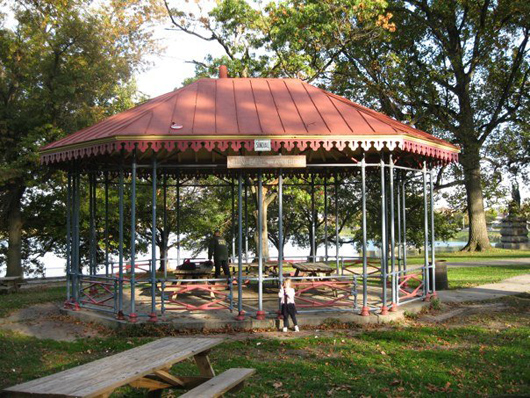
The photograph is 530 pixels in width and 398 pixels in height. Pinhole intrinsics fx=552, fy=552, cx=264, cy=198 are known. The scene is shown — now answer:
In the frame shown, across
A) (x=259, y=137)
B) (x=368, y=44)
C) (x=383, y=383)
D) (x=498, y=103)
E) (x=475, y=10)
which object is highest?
(x=475, y=10)

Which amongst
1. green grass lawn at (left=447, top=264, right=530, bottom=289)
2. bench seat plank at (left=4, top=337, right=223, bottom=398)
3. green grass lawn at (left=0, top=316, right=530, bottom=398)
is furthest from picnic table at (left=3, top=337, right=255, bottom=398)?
green grass lawn at (left=447, top=264, right=530, bottom=289)

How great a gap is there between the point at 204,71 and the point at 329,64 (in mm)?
6678

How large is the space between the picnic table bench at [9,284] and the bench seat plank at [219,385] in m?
16.5

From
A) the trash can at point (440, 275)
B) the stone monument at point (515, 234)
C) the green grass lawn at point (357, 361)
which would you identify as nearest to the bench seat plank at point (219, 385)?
the green grass lawn at point (357, 361)

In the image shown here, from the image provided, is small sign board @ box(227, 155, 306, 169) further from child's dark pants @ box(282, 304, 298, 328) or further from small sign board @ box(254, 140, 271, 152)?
child's dark pants @ box(282, 304, 298, 328)

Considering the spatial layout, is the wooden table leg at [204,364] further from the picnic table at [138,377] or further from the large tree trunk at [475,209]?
the large tree trunk at [475,209]

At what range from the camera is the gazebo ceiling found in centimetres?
1089

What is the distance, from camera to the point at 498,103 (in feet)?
106

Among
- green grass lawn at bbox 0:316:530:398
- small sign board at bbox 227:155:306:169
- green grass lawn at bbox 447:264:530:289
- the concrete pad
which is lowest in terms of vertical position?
green grass lawn at bbox 0:316:530:398

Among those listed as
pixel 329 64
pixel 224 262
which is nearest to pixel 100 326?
pixel 224 262

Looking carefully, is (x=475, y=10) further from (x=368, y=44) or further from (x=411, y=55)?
(x=368, y=44)

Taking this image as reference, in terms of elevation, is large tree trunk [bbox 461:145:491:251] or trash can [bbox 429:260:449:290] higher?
large tree trunk [bbox 461:145:491:251]

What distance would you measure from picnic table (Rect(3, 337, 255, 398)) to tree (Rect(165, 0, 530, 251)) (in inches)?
815

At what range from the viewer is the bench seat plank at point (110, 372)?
4496 millimetres
